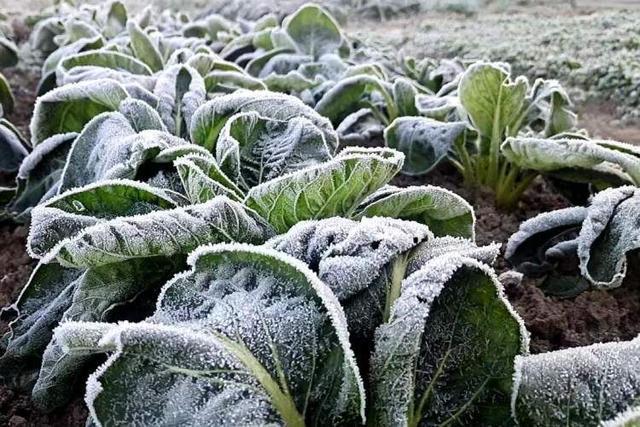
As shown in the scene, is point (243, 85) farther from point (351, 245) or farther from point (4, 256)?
point (351, 245)

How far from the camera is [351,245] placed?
1071mm

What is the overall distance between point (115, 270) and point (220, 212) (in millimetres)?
232

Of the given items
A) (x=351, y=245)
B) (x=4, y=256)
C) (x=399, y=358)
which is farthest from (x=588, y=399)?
(x=4, y=256)

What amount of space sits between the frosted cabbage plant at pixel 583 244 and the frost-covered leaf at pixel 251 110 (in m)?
0.53

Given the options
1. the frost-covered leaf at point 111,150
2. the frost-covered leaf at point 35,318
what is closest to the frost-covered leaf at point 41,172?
the frost-covered leaf at point 111,150

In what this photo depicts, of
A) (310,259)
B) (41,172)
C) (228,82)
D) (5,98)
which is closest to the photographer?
(310,259)

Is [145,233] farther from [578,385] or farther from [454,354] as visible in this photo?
[578,385]

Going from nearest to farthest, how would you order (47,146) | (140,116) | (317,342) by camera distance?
(317,342)
(140,116)
(47,146)

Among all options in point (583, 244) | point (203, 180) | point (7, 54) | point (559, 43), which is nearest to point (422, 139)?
point (583, 244)

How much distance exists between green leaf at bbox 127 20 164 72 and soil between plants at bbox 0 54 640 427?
1.02 metres

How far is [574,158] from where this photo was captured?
1794 mm

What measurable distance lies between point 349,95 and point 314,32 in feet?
2.34

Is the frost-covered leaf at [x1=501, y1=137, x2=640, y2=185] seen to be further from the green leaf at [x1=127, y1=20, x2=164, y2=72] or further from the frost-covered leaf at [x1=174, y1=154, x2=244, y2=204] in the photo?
the green leaf at [x1=127, y1=20, x2=164, y2=72]

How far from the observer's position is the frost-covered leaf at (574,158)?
1.71 m
